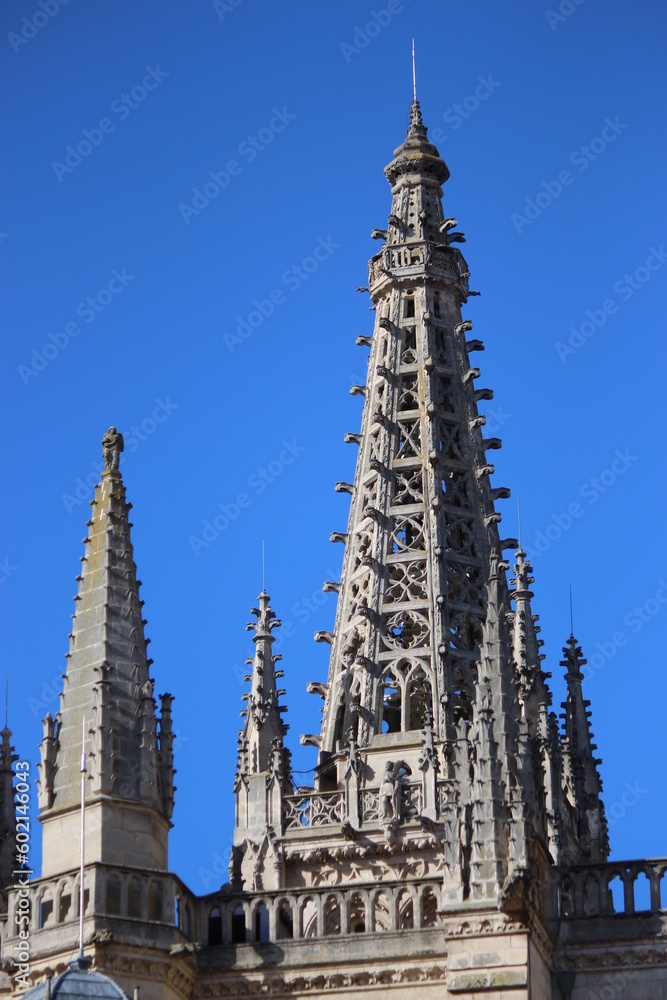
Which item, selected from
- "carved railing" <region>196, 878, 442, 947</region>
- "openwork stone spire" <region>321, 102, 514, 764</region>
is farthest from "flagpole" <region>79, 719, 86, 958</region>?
"openwork stone spire" <region>321, 102, 514, 764</region>

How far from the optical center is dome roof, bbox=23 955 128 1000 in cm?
3716

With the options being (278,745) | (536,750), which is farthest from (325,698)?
(536,750)

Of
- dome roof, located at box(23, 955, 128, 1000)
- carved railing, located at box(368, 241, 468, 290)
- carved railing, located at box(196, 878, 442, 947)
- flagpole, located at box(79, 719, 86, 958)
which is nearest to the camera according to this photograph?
dome roof, located at box(23, 955, 128, 1000)

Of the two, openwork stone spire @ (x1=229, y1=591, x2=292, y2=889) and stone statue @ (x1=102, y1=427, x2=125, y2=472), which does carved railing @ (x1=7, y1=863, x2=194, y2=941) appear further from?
openwork stone spire @ (x1=229, y1=591, x2=292, y2=889)

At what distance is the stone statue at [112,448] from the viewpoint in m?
47.7

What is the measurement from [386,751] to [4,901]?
1807cm

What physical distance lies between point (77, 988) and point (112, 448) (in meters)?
12.4

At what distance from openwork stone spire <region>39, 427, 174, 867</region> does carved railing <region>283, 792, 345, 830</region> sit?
1734cm

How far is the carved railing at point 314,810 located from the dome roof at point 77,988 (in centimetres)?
2466

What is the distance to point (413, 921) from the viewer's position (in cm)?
4488

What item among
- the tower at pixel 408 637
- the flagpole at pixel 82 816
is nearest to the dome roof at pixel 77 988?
the flagpole at pixel 82 816

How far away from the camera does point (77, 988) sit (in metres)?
37.4

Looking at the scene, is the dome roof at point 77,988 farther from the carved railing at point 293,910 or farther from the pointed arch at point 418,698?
the pointed arch at point 418,698

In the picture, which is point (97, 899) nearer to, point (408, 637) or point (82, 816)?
point (82, 816)
